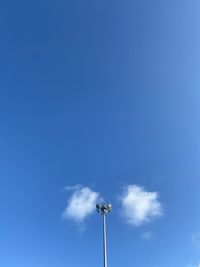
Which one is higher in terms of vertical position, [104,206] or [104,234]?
[104,206]

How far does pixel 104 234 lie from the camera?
2322 centimetres

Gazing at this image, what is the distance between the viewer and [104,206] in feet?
79.5

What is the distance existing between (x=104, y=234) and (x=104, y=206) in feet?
8.64
